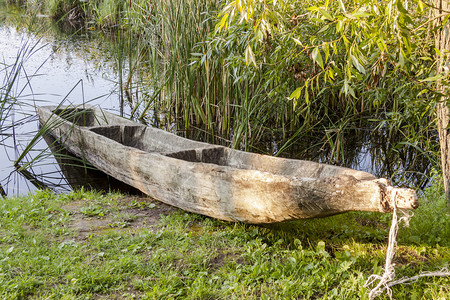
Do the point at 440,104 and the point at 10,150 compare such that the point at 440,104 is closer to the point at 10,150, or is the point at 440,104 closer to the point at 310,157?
the point at 310,157

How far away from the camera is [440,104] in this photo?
9.18 ft

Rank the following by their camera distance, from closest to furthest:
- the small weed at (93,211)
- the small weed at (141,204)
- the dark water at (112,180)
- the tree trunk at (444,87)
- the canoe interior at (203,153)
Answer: the tree trunk at (444,87) → the canoe interior at (203,153) → the small weed at (93,211) → the small weed at (141,204) → the dark water at (112,180)

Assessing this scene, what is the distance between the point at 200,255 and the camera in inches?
101

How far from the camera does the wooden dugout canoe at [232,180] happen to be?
2.12 metres

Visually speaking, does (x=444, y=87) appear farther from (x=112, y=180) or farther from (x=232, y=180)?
(x=112, y=180)

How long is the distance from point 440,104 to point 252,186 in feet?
4.58

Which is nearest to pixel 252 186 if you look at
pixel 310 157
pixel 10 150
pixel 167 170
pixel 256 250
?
pixel 256 250

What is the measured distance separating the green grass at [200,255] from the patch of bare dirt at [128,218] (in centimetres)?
1

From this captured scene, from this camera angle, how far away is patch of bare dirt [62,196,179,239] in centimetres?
305

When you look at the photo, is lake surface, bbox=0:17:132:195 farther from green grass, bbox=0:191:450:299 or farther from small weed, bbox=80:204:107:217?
green grass, bbox=0:191:450:299

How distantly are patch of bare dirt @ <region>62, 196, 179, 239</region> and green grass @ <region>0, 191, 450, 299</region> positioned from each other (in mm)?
12

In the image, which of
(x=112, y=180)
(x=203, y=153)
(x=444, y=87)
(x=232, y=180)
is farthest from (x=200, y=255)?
(x=112, y=180)

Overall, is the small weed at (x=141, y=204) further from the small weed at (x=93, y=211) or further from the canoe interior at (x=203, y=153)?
the canoe interior at (x=203, y=153)

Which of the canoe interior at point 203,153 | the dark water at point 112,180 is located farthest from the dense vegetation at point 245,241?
the dark water at point 112,180
